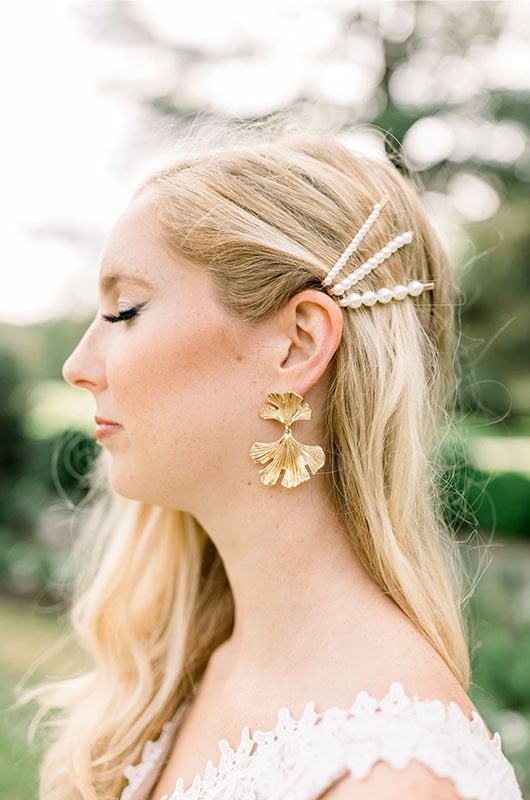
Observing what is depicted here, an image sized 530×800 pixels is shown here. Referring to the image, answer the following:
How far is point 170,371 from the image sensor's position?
2.03 metres

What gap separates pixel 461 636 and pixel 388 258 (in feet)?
2.94

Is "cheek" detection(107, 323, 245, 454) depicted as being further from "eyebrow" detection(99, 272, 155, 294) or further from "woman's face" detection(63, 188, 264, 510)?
"eyebrow" detection(99, 272, 155, 294)

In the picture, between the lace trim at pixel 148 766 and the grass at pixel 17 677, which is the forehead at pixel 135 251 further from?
the grass at pixel 17 677

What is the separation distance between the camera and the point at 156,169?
7.50 feet

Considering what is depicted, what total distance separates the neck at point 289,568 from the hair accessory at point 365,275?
440 mm

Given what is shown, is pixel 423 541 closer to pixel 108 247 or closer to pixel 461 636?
pixel 461 636

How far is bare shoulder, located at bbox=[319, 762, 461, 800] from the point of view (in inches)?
59.4

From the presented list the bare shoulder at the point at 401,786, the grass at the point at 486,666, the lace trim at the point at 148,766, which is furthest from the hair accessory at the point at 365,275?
the grass at the point at 486,666

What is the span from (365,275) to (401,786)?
1104mm

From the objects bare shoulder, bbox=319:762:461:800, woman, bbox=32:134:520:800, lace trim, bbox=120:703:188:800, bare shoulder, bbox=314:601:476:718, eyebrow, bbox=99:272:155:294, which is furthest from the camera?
lace trim, bbox=120:703:188:800

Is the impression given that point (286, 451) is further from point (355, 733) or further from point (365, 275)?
point (355, 733)

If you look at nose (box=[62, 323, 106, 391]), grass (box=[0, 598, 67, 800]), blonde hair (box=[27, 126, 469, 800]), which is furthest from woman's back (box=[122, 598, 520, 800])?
grass (box=[0, 598, 67, 800])

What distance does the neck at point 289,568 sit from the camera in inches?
77.7

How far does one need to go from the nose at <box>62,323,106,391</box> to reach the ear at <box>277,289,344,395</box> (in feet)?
1.52
